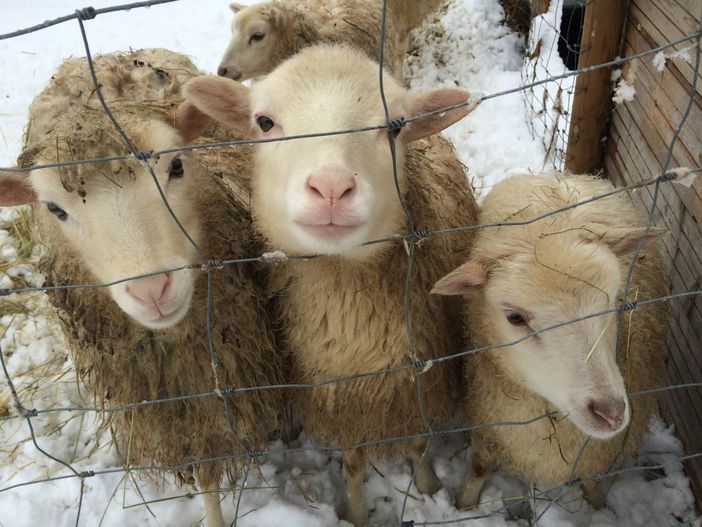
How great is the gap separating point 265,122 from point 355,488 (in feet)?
5.96

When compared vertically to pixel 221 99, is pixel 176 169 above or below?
below

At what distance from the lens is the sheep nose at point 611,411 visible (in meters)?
1.95

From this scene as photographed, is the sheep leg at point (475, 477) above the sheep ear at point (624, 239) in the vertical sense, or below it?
below

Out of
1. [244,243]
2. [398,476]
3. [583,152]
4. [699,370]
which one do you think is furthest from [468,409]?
[583,152]

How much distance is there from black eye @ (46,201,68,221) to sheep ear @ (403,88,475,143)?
1.26 m

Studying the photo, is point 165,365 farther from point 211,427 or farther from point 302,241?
point 302,241

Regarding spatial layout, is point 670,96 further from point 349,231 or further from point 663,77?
point 349,231

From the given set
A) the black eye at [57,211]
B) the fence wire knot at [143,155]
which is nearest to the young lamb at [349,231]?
the fence wire knot at [143,155]

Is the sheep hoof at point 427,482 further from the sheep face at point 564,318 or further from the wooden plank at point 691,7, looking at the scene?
the wooden plank at point 691,7

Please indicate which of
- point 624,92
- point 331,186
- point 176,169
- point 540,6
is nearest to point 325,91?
point 331,186

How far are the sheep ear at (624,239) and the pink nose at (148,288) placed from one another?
5.30ft

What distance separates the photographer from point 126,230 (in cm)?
187

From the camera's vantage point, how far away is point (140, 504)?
2.92 m

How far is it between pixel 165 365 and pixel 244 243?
0.59 meters
